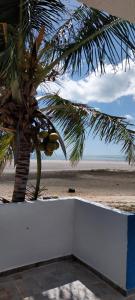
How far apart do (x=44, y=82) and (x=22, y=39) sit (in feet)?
3.83

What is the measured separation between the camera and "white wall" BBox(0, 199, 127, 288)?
3.76 m

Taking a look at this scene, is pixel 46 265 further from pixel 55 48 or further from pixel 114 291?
pixel 55 48

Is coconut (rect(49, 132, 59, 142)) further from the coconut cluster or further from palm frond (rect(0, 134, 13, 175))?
palm frond (rect(0, 134, 13, 175))

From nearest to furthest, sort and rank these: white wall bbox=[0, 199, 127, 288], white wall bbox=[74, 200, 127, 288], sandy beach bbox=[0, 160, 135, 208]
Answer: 1. white wall bbox=[74, 200, 127, 288]
2. white wall bbox=[0, 199, 127, 288]
3. sandy beach bbox=[0, 160, 135, 208]

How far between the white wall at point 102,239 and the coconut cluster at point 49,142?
1.00 meters

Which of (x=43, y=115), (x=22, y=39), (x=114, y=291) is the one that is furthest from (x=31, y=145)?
(x=114, y=291)

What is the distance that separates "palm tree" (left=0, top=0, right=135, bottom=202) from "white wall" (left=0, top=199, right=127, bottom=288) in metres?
0.45

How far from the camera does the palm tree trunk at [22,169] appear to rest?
14.2 ft

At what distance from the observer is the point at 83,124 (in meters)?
4.75

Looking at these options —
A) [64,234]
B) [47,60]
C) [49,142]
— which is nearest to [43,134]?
[49,142]

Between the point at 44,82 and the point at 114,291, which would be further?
the point at 44,82

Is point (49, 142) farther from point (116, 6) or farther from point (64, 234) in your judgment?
point (116, 6)

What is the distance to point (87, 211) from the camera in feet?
14.2

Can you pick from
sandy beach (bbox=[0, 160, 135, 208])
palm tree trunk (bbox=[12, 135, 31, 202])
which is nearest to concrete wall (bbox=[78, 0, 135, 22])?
palm tree trunk (bbox=[12, 135, 31, 202])
